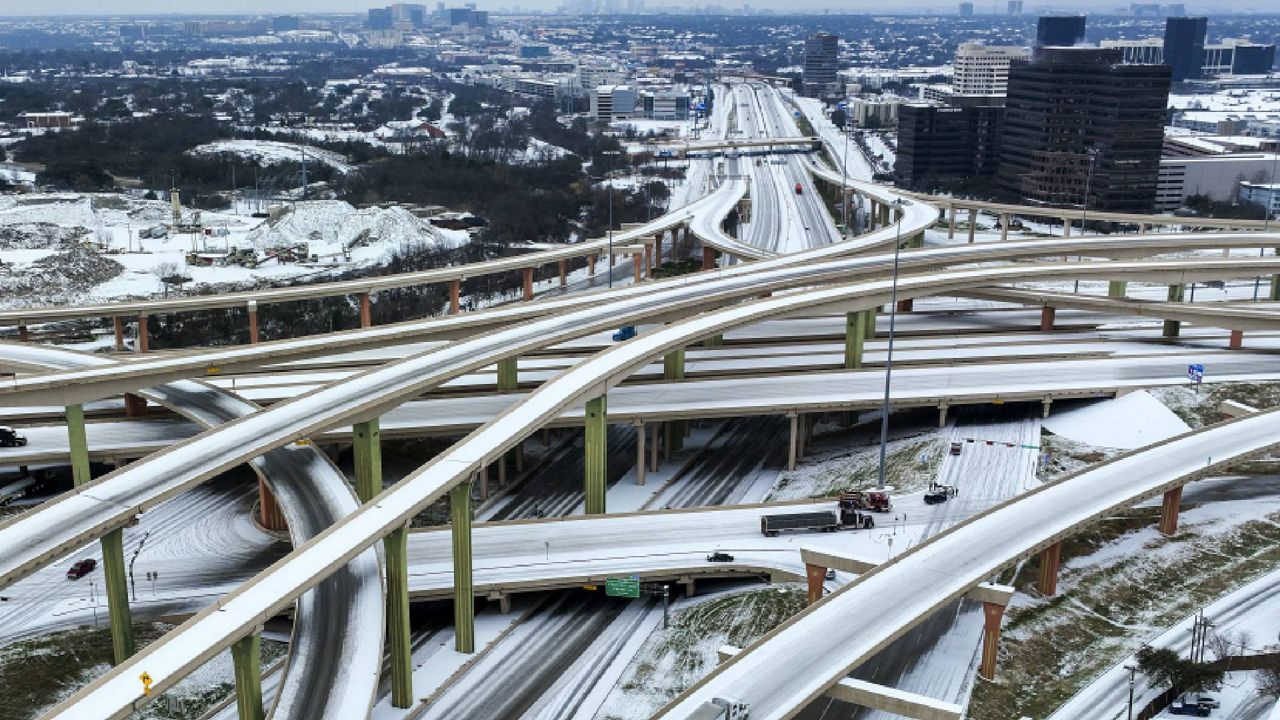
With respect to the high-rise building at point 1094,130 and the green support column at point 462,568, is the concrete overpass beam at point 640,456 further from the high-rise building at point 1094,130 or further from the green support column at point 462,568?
the high-rise building at point 1094,130

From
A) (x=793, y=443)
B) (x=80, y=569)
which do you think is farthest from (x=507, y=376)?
(x=80, y=569)

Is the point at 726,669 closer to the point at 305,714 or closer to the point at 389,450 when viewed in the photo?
the point at 305,714

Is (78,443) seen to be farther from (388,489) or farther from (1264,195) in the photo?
(1264,195)

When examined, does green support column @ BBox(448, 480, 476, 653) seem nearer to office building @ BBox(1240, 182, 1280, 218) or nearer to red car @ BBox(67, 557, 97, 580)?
red car @ BBox(67, 557, 97, 580)

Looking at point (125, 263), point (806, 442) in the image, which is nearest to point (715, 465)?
point (806, 442)

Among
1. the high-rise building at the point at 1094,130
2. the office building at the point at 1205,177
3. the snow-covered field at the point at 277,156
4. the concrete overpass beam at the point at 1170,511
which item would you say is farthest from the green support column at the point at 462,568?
the snow-covered field at the point at 277,156
